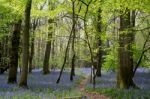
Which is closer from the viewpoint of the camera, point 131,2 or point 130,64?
point 131,2

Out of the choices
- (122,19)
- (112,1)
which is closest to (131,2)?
(112,1)

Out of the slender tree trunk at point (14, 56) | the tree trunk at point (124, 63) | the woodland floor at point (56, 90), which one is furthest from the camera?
the slender tree trunk at point (14, 56)

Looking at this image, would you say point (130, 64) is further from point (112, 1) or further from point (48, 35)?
point (48, 35)

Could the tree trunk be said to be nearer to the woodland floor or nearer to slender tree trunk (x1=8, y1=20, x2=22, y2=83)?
the woodland floor

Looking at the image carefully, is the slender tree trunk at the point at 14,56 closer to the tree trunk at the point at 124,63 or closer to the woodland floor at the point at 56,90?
the woodland floor at the point at 56,90

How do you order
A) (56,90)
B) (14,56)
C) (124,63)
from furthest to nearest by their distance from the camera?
(14,56) < (124,63) < (56,90)

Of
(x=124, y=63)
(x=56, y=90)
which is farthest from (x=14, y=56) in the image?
(x=56, y=90)

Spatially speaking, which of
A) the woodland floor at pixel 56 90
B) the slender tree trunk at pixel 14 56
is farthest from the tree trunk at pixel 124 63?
the slender tree trunk at pixel 14 56

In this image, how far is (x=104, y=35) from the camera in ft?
73.4

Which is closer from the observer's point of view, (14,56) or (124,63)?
(124,63)

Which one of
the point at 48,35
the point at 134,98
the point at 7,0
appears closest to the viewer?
the point at 134,98

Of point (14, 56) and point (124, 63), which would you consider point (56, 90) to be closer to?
point (124, 63)

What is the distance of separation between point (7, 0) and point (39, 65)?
53783mm

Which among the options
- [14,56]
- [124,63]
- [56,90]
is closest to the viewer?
[56,90]
